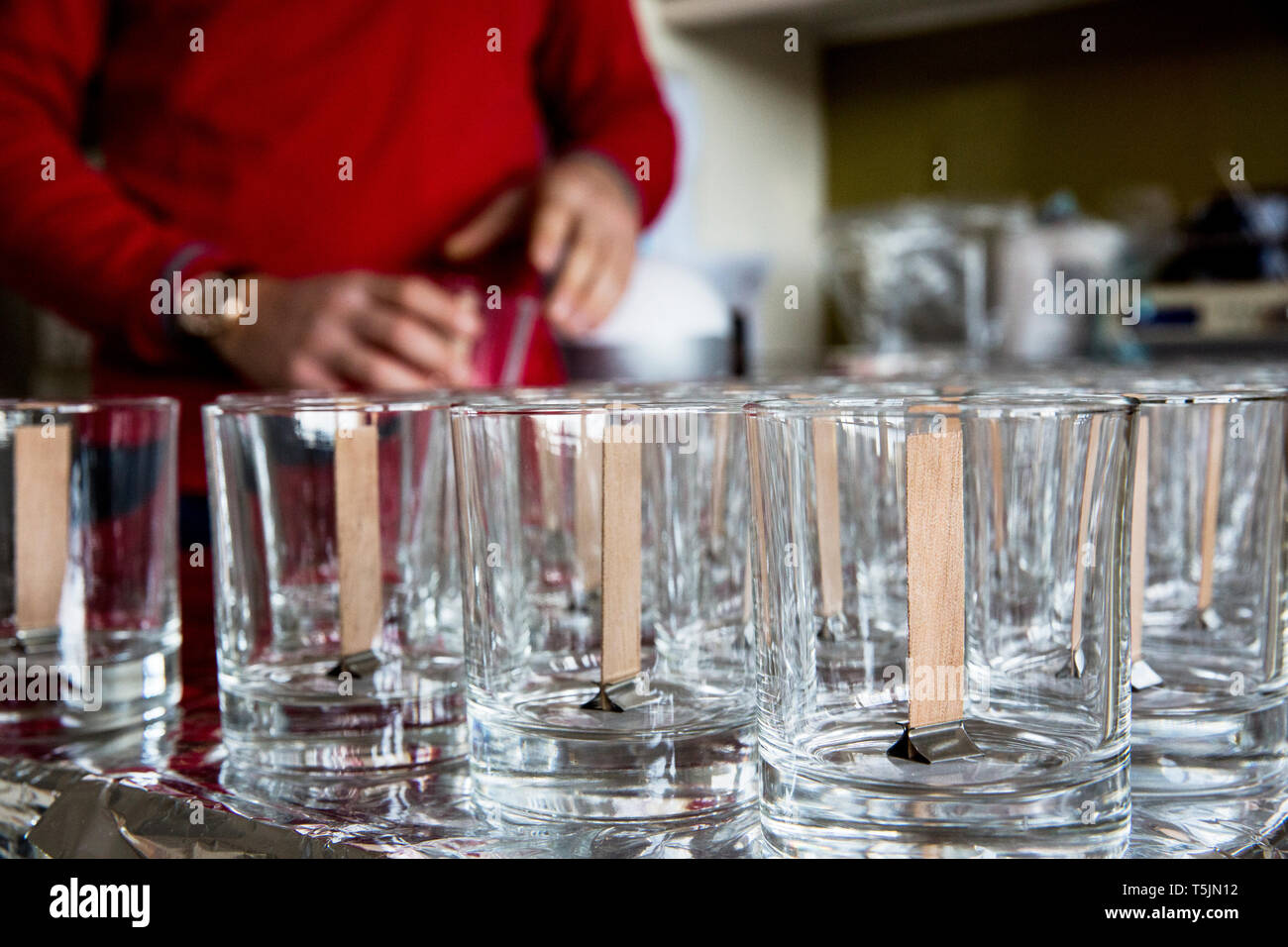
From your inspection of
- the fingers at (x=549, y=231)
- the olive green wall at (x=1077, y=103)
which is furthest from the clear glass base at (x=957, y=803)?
the olive green wall at (x=1077, y=103)

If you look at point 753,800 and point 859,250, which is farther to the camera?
point 859,250

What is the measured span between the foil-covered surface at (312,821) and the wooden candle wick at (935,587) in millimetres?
46

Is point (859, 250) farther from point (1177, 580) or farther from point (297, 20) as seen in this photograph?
point (1177, 580)

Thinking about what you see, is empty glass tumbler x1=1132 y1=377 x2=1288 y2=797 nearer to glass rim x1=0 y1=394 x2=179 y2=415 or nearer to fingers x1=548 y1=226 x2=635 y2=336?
glass rim x1=0 y1=394 x2=179 y2=415

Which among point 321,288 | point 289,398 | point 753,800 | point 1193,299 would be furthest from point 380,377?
point 1193,299

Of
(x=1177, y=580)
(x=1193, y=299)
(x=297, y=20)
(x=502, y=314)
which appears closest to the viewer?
(x=1177, y=580)

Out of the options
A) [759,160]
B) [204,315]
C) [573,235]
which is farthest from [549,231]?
[759,160]

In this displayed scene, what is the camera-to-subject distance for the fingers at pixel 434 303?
0.76m

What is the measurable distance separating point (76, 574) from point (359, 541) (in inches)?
4.0

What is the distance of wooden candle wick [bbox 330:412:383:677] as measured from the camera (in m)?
0.34

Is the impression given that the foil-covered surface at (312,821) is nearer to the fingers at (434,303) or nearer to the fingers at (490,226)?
the fingers at (434,303)

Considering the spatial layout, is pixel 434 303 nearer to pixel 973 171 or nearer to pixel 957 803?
pixel 957 803

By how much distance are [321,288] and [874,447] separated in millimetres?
662
